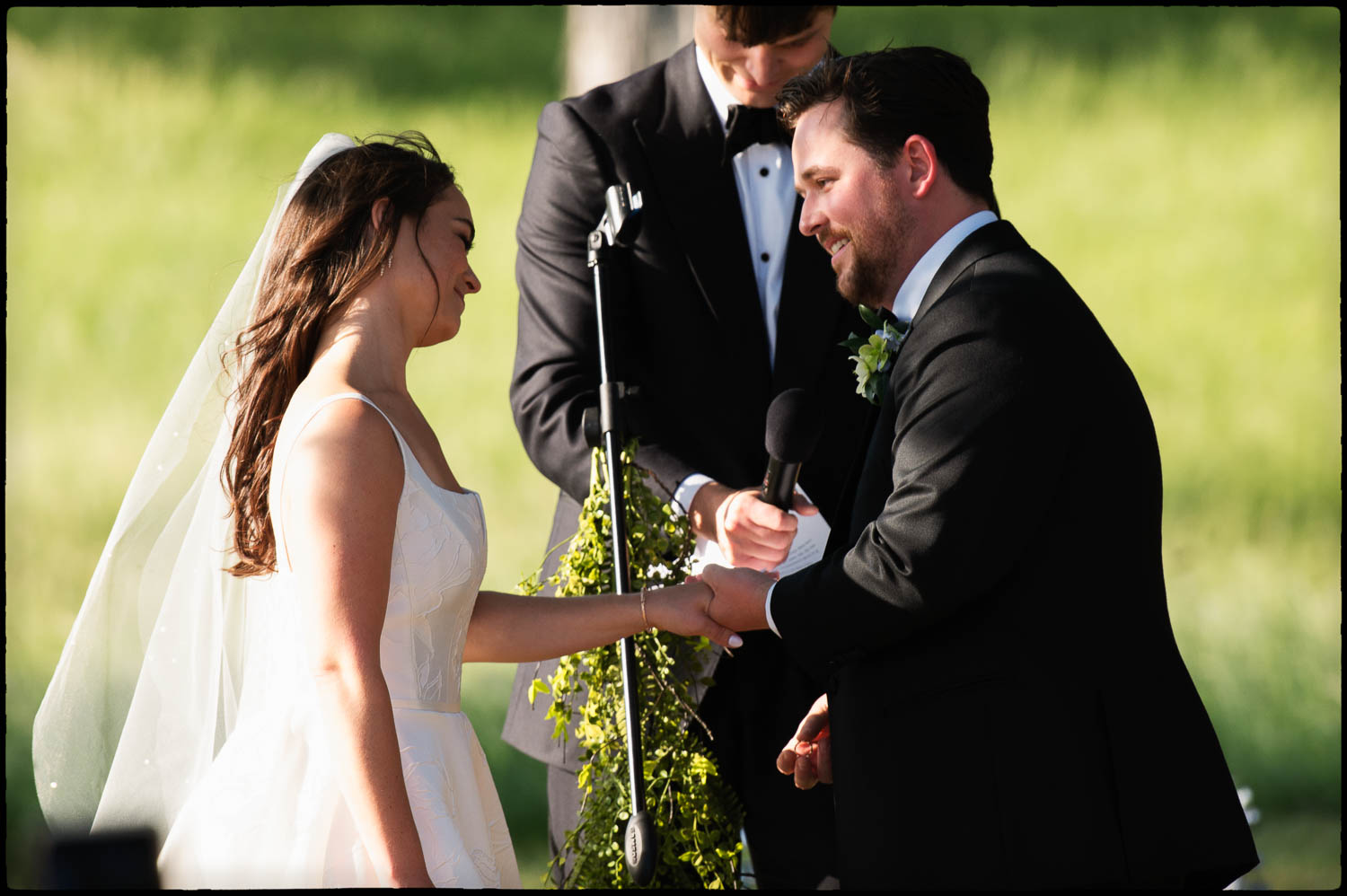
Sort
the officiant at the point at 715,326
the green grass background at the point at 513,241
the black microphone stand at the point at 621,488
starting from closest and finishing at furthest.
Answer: the black microphone stand at the point at 621,488
the officiant at the point at 715,326
the green grass background at the point at 513,241

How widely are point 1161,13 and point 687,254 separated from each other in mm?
8608

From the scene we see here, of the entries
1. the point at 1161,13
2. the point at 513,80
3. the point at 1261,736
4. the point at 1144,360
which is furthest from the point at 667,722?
the point at 1161,13

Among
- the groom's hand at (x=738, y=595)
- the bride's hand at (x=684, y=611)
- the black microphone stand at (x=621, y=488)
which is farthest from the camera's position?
the bride's hand at (x=684, y=611)

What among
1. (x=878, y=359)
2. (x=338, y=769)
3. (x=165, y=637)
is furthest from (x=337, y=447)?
(x=878, y=359)

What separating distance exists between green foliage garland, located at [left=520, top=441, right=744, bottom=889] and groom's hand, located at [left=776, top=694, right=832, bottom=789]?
273 millimetres

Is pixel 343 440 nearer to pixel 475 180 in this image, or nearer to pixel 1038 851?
pixel 1038 851

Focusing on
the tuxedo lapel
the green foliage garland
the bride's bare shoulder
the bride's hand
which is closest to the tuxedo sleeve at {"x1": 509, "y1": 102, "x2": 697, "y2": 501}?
the tuxedo lapel

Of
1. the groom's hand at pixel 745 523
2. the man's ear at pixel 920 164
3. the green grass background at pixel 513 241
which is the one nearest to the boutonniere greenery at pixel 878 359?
the man's ear at pixel 920 164

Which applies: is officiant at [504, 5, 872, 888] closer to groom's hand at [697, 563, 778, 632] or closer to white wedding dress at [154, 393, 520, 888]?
groom's hand at [697, 563, 778, 632]

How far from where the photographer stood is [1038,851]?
8.33ft

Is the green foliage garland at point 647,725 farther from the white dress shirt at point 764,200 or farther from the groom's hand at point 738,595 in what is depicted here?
the white dress shirt at point 764,200

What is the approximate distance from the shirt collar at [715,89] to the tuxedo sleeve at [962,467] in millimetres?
1207

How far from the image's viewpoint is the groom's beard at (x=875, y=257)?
2928mm

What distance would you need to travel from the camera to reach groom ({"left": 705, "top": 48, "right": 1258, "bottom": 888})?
8.34 ft
